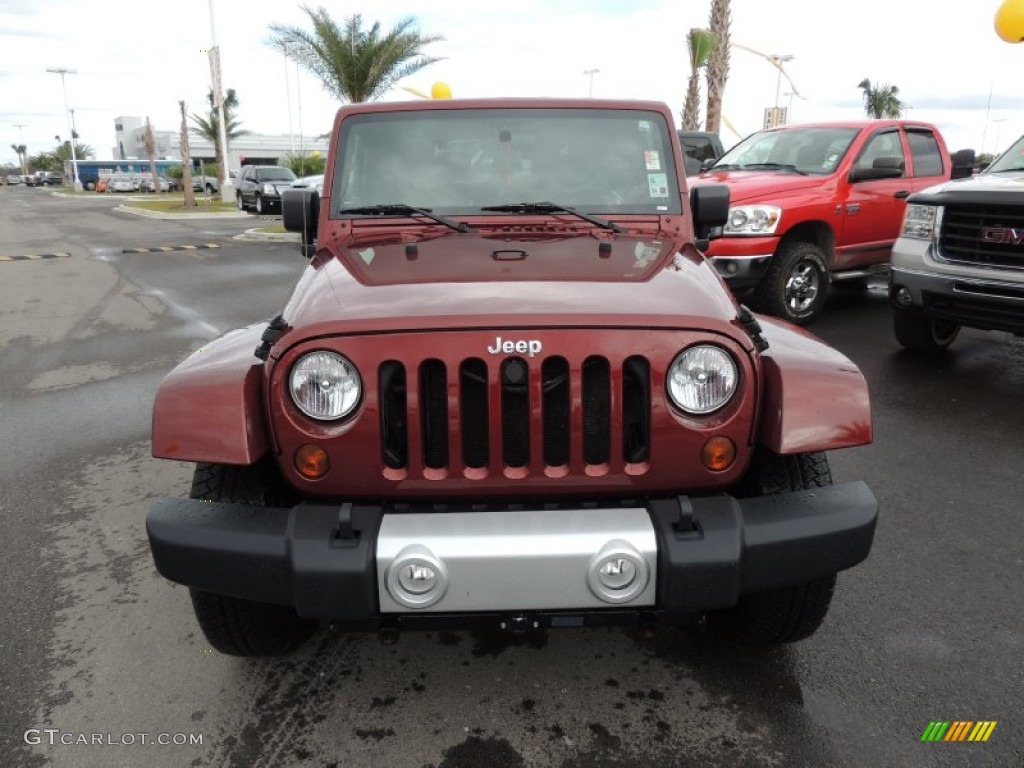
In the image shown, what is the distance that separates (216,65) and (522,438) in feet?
97.2

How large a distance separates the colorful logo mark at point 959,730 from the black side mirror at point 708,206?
1969 millimetres

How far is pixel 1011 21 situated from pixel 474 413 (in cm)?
1157

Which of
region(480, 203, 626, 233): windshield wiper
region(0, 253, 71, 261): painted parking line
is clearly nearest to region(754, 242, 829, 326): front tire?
region(480, 203, 626, 233): windshield wiper

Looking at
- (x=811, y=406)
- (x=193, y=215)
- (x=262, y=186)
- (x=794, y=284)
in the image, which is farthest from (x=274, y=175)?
(x=811, y=406)

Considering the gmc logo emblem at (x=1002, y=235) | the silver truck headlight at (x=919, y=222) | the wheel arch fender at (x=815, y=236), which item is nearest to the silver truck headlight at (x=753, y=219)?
the wheel arch fender at (x=815, y=236)

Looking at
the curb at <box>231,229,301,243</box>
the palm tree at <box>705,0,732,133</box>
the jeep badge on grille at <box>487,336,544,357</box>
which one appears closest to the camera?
the jeep badge on grille at <box>487,336,544,357</box>

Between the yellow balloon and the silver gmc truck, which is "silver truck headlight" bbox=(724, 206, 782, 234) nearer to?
the silver gmc truck

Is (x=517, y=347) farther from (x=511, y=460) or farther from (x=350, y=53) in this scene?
(x=350, y=53)

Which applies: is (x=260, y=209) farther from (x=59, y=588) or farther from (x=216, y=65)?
(x=59, y=588)

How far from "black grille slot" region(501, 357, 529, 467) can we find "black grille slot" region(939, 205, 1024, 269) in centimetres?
448

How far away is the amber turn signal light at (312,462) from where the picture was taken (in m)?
2.19

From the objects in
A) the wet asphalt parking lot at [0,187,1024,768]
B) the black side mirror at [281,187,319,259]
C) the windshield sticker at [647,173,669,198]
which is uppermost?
the windshield sticker at [647,173,669,198]

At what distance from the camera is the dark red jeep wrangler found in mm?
2006

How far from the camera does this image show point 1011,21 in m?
10.4
